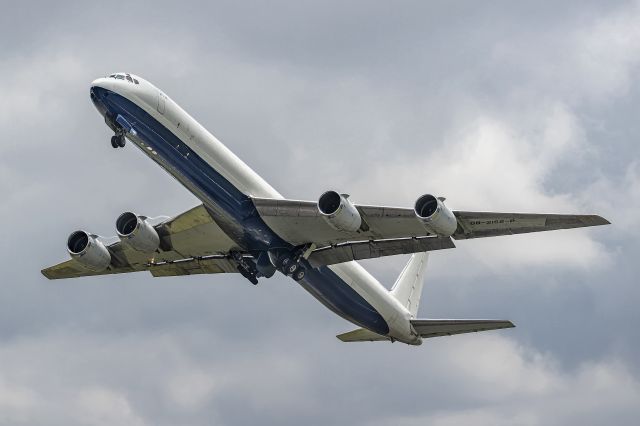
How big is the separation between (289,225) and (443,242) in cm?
780

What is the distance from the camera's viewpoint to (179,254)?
67.2m

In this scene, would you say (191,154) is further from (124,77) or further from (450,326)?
(450,326)

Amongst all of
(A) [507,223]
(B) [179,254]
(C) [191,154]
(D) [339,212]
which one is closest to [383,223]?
(D) [339,212]

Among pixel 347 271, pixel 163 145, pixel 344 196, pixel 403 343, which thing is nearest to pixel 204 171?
pixel 163 145

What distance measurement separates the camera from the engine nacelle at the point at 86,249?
6450cm

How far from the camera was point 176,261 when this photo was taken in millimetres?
68688

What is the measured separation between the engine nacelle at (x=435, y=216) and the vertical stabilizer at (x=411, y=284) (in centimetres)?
1752

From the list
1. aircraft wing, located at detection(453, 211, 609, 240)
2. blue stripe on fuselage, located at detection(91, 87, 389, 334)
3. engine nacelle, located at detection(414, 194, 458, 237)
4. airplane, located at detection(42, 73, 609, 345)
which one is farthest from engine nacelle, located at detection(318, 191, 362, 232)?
aircraft wing, located at detection(453, 211, 609, 240)

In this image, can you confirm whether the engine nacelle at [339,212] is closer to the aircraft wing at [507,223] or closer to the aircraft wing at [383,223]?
the aircraft wing at [383,223]

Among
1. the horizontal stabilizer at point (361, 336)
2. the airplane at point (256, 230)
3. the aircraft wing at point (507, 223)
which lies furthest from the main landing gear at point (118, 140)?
the horizontal stabilizer at point (361, 336)

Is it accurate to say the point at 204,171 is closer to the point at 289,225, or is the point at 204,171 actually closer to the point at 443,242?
the point at 289,225

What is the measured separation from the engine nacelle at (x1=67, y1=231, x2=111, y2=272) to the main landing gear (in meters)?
7.07

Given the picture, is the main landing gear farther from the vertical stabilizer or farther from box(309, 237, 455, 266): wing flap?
the vertical stabilizer

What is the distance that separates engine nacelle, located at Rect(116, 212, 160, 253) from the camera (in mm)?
62781
